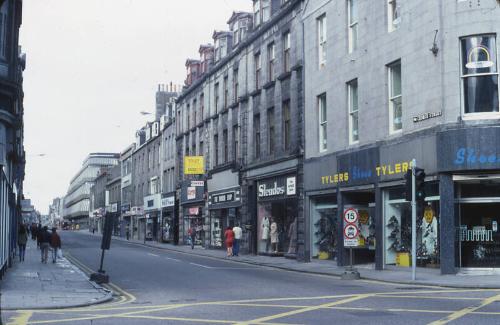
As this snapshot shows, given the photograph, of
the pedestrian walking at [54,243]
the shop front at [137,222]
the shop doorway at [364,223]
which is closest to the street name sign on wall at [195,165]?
the pedestrian walking at [54,243]

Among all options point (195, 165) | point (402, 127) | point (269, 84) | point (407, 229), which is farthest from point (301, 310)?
point (195, 165)

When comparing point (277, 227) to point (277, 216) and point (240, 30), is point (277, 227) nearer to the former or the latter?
point (277, 216)

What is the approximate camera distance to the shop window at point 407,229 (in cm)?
2253

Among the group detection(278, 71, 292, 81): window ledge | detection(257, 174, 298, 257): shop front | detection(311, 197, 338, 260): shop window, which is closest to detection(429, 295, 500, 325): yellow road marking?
detection(311, 197, 338, 260): shop window

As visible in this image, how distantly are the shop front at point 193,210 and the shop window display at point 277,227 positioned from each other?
10.7 m

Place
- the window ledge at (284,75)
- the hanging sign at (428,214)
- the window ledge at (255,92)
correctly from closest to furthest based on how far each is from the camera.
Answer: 1. the hanging sign at (428,214)
2. the window ledge at (284,75)
3. the window ledge at (255,92)

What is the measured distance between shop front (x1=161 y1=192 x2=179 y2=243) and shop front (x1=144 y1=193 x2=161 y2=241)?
177 centimetres

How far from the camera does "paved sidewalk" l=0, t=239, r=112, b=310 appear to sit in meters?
15.0

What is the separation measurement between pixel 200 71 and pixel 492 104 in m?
34.4

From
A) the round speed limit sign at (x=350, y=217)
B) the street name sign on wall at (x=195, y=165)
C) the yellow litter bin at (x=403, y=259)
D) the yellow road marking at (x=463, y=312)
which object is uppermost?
the street name sign on wall at (x=195, y=165)

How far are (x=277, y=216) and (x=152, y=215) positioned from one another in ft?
113

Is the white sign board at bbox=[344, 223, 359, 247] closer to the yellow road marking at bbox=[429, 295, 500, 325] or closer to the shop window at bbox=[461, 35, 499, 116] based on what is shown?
the shop window at bbox=[461, 35, 499, 116]

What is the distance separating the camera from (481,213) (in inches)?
846

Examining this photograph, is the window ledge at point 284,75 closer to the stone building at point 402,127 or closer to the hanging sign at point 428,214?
the stone building at point 402,127
